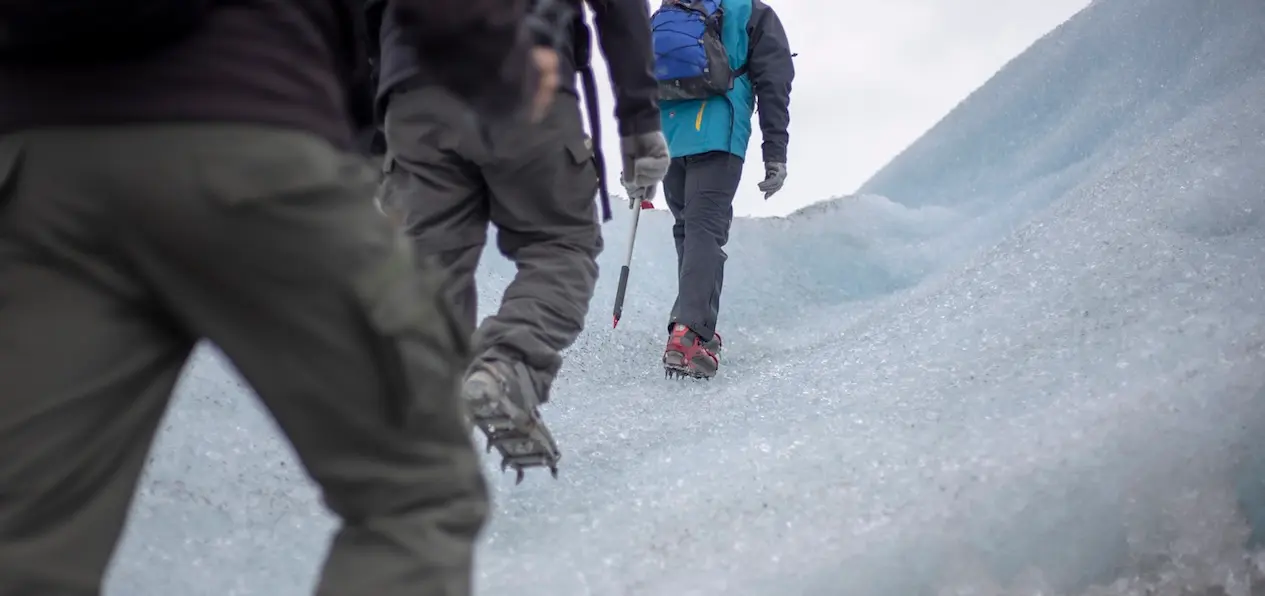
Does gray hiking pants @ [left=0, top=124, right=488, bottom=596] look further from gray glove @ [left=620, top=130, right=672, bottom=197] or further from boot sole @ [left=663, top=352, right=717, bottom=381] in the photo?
boot sole @ [left=663, top=352, right=717, bottom=381]

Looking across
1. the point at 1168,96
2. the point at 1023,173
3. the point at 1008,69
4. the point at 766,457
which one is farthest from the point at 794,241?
the point at 766,457

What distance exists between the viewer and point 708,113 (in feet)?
9.34

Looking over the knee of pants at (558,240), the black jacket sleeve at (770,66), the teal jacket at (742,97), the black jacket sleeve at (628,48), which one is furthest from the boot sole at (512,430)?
the black jacket sleeve at (770,66)

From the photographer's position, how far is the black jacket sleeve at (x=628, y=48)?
163cm

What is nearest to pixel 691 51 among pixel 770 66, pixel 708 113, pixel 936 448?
pixel 708 113

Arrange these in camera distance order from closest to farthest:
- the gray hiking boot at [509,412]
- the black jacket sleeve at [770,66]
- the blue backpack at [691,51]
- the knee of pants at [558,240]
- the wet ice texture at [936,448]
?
the wet ice texture at [936,448]
the gray hiking boot at [509,412]
the knee of pants at [558,240]
the blue backpack at [691,51]
the black jacket sleeve at [770,66]

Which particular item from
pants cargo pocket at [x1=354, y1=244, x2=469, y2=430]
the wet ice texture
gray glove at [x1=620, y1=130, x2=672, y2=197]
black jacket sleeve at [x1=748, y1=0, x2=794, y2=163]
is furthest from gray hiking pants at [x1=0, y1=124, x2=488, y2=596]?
black jacket sleeve at [x1=748, y1=0, x2=794, y2=163]

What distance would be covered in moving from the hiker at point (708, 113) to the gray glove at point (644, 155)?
110 centimetres

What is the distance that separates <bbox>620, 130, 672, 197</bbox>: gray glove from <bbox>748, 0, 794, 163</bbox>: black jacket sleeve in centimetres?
130

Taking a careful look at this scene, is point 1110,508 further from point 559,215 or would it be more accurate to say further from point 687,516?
point 559,215

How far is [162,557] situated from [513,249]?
0.73 meters

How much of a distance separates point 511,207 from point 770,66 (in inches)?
A: 60.9

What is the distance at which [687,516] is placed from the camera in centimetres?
152

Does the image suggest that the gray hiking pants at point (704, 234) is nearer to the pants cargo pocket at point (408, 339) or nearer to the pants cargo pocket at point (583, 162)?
the pants cargo pocket at point (583, 162)
